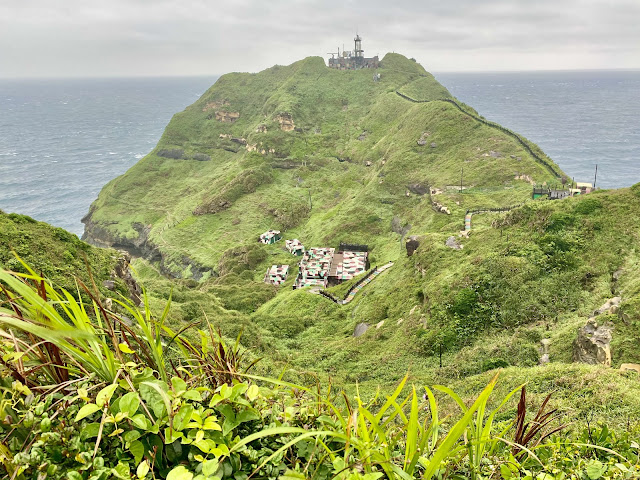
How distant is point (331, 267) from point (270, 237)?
21472 mm

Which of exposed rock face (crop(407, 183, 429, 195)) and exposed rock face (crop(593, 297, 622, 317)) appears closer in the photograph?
exposed rock face (crop(593, 297, 622, 317))

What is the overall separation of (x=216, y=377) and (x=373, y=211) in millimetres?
58591

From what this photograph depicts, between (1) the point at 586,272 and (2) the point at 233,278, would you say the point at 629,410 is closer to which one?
(1) the point at 586,272

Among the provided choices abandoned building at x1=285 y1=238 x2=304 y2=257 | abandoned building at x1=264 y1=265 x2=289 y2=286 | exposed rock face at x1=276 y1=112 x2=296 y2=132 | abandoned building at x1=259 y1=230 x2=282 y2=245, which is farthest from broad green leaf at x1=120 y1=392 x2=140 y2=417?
exposed rock face at x1=276 y1=112 x2=296 y2=132

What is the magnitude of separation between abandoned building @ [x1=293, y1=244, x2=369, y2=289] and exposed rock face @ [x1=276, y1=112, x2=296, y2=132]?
6146 centimetres

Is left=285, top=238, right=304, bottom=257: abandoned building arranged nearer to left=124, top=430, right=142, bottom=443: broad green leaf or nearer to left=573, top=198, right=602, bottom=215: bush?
left=573, top=198, right=602, bottom=215: bush

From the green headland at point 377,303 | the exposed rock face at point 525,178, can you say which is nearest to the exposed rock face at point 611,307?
the green headland at point 377,303

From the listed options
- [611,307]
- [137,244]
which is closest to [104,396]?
[611,307]

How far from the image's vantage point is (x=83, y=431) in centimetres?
209

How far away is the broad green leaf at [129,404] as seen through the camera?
2.12 metres

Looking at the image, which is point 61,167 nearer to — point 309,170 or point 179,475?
point 309,170

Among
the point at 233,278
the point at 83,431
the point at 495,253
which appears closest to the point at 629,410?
the point at 83,431

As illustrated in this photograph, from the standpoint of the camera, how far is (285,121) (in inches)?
4114

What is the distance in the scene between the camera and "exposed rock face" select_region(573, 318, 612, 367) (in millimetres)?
12953
